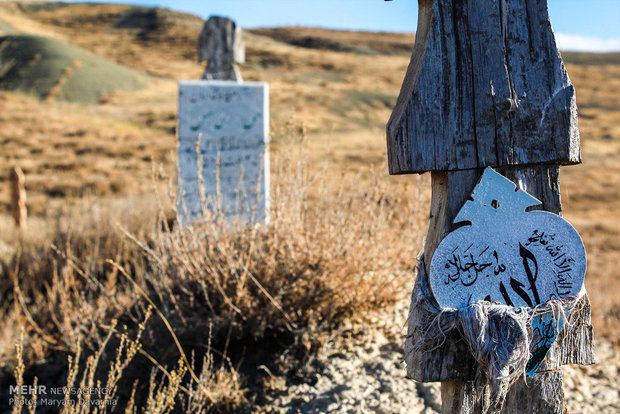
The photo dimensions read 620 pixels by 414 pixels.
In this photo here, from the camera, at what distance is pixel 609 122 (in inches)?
1443

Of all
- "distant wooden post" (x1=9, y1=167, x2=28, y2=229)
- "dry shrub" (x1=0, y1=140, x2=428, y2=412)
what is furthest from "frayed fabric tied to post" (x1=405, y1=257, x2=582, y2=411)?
"distant wooden post" (x1=9, y1=167, x2=28, y2=229)

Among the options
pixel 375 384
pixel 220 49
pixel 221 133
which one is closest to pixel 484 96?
pixel 375 384

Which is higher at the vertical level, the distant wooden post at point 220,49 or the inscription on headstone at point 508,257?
the distant wooden post at point 220,49

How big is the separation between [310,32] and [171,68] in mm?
24050

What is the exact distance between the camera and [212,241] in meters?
3.28

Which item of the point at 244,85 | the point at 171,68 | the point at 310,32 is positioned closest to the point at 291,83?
the point at 171,68

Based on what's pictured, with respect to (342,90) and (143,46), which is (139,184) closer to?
(342,90)

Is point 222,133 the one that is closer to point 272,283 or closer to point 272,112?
point 272,283

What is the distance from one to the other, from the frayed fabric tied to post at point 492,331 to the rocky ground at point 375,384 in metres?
0.89

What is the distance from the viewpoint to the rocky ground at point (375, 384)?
8.75 ft

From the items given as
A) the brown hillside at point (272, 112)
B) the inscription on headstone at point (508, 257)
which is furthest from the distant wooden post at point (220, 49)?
the inscription on headstone at point (508, 257)

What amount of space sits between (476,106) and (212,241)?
2081mm

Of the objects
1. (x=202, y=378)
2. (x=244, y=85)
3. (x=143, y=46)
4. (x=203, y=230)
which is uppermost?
(x=143, y=46)

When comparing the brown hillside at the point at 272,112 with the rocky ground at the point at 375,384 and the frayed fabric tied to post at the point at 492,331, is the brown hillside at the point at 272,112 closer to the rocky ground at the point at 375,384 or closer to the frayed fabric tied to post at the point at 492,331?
the frayed fabric tied to post at the point at 492,331
